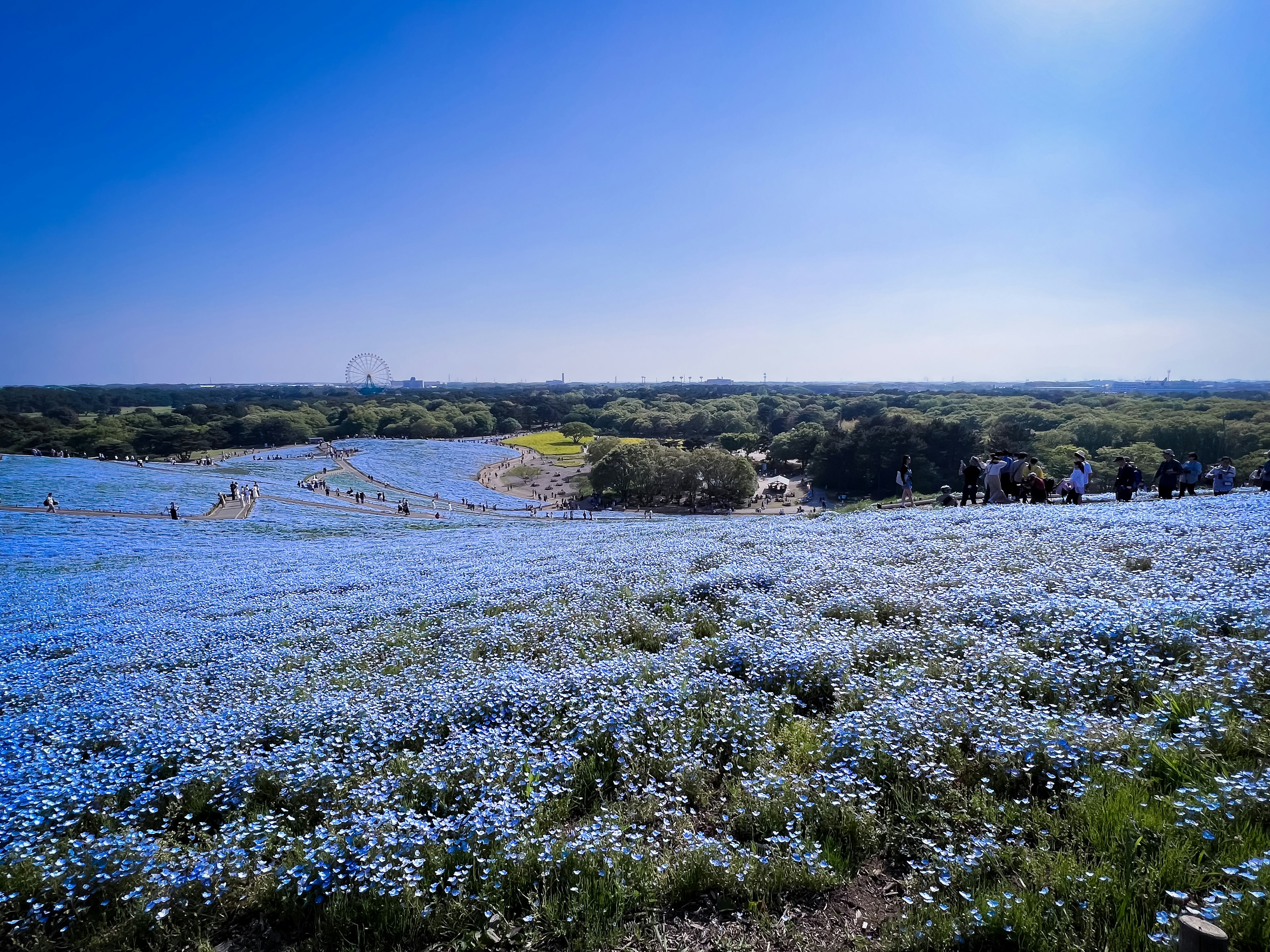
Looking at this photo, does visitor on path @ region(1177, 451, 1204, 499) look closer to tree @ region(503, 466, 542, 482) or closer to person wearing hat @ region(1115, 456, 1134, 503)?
person wearing hat @ region(1115, 456, 1134, 503)

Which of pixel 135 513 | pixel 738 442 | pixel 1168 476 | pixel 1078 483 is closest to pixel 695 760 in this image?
pixel 1078 483

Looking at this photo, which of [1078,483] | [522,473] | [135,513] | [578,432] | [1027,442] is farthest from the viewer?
[578,432]

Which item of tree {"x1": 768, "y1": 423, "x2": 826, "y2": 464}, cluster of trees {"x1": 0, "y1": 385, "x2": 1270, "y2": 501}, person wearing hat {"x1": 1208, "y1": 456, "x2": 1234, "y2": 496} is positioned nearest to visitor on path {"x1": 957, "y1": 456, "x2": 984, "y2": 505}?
person wearing hat {"x1": 1208, "y1": 456, "x2": 1234, "y2": 496}

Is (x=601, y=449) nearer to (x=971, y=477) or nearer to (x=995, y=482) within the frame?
(x=971, y=477)

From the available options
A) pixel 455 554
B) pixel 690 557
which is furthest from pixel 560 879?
pixel 455 554

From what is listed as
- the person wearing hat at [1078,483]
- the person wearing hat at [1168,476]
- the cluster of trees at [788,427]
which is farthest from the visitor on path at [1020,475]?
the cluster of trees at [788,427]
